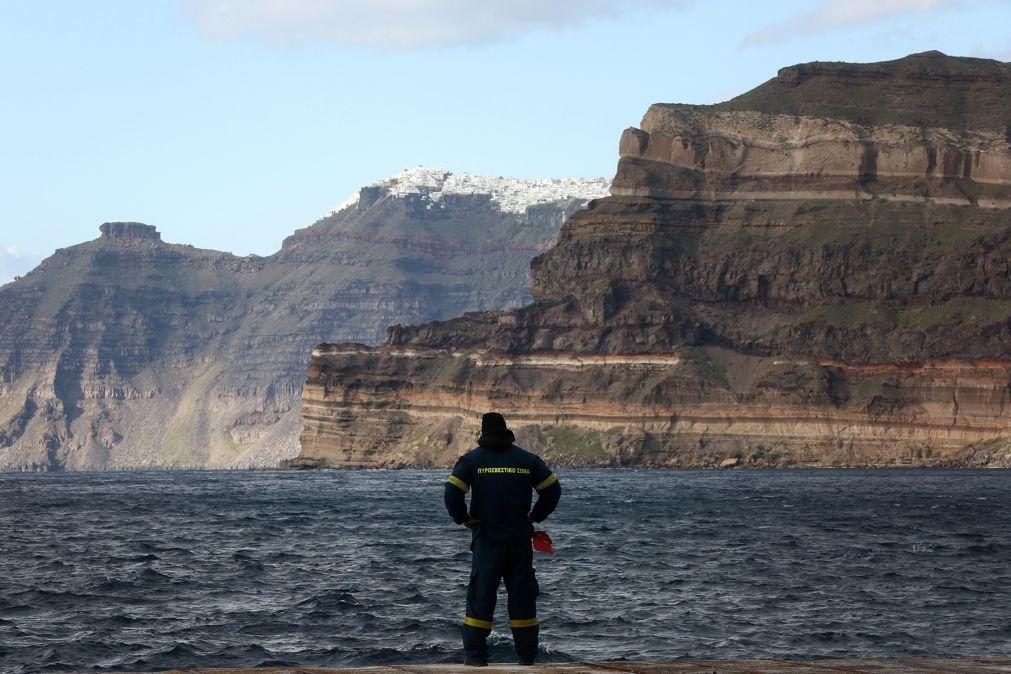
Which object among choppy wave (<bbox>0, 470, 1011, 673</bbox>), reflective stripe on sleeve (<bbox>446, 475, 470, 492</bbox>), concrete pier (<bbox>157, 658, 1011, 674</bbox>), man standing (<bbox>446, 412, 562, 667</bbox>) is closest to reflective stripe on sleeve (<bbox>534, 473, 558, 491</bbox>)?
man standing (<bbox>446, 412, 562, 667</bbox>)

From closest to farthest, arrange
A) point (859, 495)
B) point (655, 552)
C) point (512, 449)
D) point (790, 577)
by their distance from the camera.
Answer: point (512, 449) < point (790, 577) < point (655, 552) < point (859, 495)

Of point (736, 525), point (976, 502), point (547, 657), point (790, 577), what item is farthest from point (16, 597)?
point (976, 502)

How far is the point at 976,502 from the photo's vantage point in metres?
110

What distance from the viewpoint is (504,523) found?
2588 cm

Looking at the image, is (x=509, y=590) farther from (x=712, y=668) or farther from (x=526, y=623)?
(x=712, y=668)

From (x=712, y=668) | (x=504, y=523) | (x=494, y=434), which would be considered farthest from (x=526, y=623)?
(x=712, y=668)

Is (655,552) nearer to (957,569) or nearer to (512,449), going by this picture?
(957,569)

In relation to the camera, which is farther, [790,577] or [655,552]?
[655,552]

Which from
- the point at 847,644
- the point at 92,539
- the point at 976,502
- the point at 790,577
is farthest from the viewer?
the point at 976,502

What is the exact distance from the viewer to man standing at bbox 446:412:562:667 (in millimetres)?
25750

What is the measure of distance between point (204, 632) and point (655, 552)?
26.8m

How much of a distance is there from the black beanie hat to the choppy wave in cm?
1099

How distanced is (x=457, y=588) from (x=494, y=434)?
25.0m

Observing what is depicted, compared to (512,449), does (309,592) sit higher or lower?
lower
